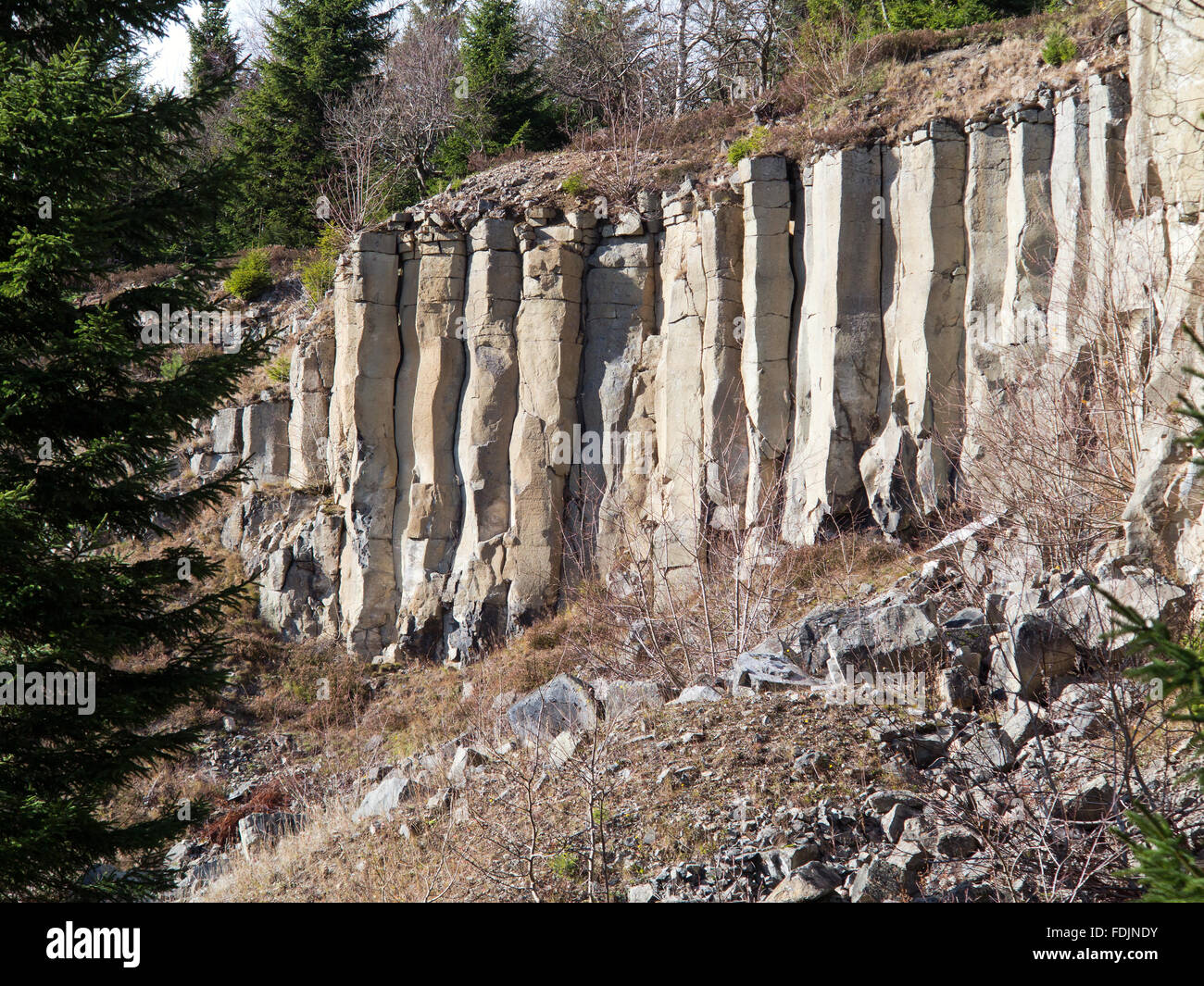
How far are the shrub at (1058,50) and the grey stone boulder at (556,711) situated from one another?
13.7m

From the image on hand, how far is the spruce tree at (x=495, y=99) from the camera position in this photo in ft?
97.8

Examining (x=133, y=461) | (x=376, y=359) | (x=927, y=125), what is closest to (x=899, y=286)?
(x=927, y=125)

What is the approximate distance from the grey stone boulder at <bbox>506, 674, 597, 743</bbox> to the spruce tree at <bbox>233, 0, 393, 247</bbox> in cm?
2037

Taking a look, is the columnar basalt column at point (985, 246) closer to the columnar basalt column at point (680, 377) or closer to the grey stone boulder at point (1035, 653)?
the columnar basalt column at point (680, 377)

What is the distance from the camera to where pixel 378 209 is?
1137 inches

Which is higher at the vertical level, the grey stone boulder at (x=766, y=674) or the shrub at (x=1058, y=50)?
the shrub at (x=1058, y=50)

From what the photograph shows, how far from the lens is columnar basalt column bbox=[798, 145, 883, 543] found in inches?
720

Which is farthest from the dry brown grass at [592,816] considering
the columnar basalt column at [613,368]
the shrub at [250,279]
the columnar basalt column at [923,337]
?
the shrub at [250,279]

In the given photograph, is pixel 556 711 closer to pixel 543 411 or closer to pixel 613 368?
pixel 543 411

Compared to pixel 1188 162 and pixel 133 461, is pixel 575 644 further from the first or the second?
pixel 1188 162

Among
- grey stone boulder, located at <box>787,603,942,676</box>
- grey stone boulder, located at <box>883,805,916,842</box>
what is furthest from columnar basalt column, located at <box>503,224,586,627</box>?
grey stone boulder, located at <box>883,805,916,842</box>
